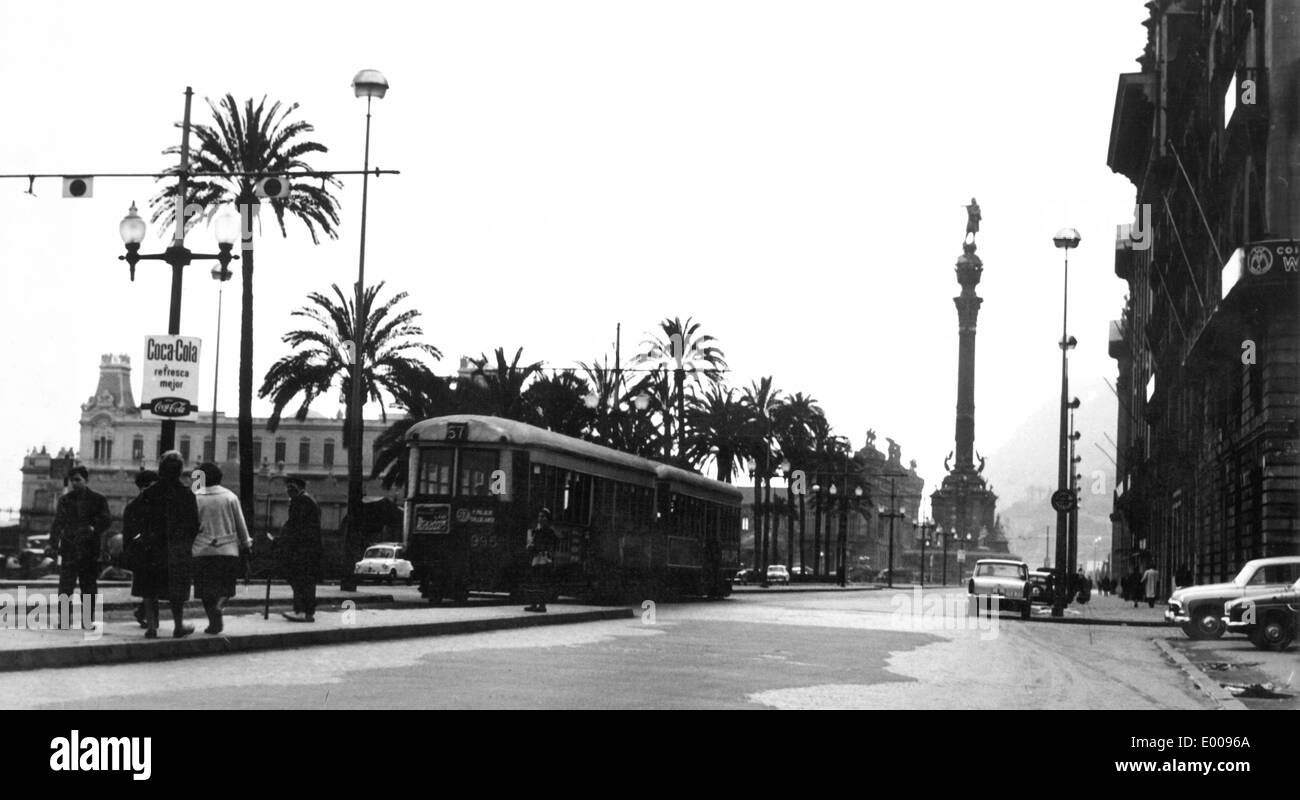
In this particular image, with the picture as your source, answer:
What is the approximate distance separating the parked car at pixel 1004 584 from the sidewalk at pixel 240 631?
12166 millimetres

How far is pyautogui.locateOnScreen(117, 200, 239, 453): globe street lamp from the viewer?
18.6 m

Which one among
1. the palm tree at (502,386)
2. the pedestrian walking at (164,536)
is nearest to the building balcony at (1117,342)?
the palm tree at (502,386)

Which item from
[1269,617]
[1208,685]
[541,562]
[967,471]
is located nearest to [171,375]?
[541,562]

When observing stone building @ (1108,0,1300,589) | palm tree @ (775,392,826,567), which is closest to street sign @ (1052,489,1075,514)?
stone building @ (1108,0,1300,589)

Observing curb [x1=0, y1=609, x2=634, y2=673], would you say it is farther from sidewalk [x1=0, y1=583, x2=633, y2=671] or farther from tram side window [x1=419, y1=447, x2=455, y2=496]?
tram side window [x1=419, y1=447, x2=455, y2=496]

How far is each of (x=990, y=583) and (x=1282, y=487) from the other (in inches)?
252

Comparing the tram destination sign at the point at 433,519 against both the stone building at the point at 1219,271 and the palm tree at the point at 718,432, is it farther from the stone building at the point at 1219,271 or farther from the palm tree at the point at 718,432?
the palm tree at the point at 718,432

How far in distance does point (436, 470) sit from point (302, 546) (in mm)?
9915

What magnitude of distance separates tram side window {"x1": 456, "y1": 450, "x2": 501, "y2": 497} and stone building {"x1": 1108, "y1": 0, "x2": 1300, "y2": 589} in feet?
49.8

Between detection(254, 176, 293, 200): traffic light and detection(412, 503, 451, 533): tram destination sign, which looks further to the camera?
detection(412, 503, 451, 533): tram destination sign

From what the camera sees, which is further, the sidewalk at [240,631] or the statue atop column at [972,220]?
the statue atop column at [972,220]

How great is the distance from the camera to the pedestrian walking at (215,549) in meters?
14.7

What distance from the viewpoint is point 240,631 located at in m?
15.3
